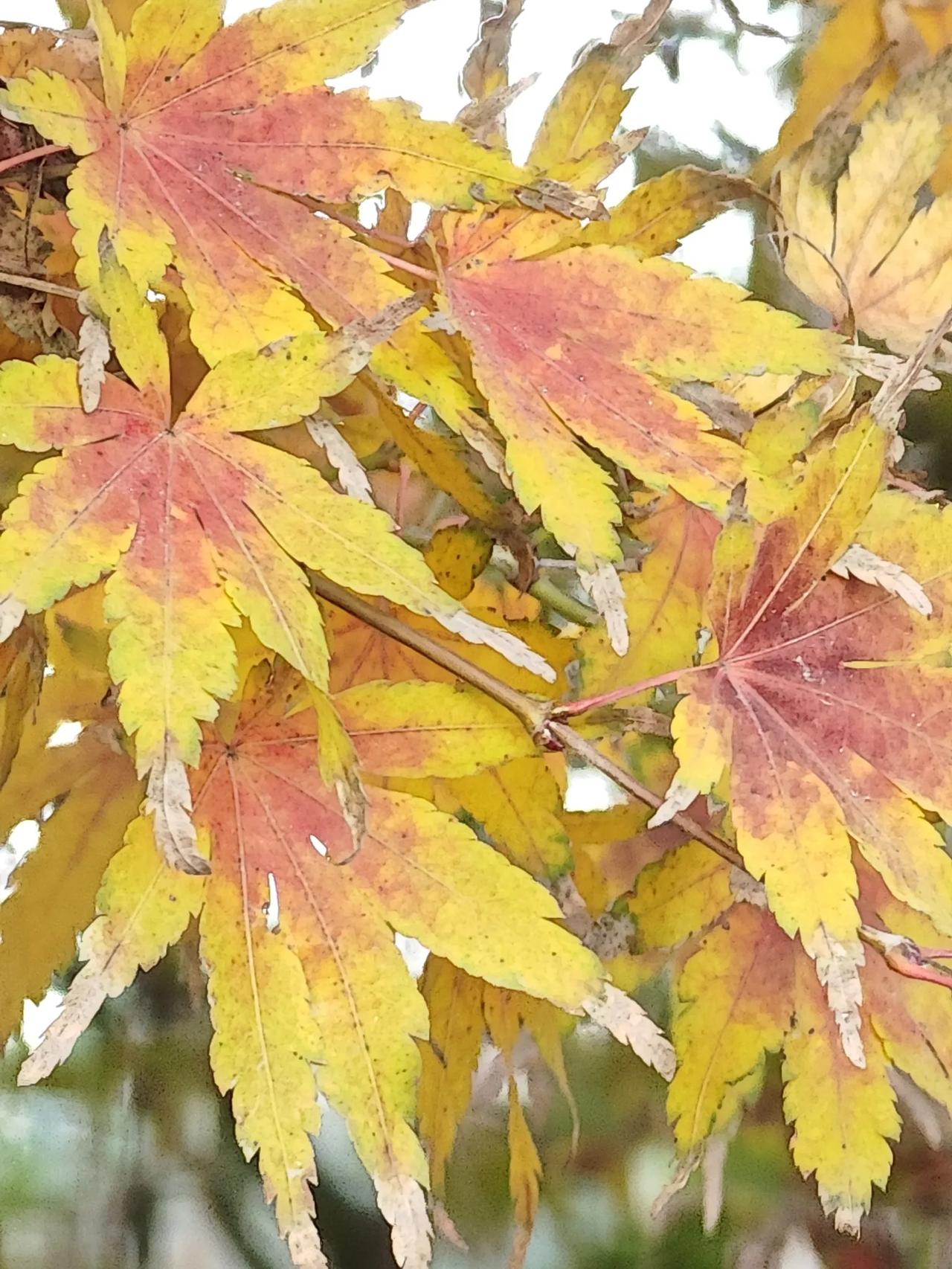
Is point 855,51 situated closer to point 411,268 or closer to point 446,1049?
point 411,268

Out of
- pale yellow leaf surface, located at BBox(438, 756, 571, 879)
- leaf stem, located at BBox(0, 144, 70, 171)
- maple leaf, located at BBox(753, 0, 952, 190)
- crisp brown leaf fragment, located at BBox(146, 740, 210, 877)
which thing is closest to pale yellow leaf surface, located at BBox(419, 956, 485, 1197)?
pale yellow leaf surface, located at BBox(438, 756, 571, 879)

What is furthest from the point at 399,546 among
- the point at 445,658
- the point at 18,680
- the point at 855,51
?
the point at 855,51

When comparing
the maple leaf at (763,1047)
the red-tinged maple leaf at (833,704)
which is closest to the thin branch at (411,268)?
the red-tinged maple leaf at (833,704)

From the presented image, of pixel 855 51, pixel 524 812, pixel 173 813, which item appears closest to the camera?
pixel 173 813

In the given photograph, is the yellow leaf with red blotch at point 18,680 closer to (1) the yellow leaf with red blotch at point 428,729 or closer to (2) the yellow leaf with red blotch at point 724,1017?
(1) the yellow leaf with red blotch at point 428,729

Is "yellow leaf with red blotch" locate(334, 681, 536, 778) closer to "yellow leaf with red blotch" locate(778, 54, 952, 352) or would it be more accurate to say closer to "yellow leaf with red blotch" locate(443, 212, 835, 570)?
"yellow leaf with red blotch" locate(443, 212, 835, 570)

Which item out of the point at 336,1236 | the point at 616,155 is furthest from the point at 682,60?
the point at 336,1236
